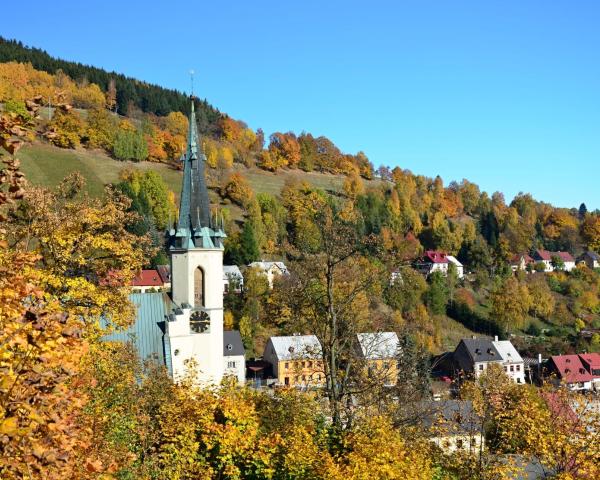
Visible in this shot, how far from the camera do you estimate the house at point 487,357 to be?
63938mm

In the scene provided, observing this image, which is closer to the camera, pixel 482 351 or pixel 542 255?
pixel 482 351

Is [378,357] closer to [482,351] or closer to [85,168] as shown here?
[482,351]

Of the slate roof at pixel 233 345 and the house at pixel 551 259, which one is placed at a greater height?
the house at pixel 551 259

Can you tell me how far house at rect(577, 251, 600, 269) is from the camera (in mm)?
114344

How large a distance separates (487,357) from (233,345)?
28.2m

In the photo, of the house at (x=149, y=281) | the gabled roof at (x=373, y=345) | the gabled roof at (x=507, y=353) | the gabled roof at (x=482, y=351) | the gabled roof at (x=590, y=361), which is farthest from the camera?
the house at (x=149, y=281)

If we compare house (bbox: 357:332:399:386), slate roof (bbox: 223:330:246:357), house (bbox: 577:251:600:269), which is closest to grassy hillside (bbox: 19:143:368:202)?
slate roof (bbox: 223:330:246:357)

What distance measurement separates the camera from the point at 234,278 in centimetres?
7156

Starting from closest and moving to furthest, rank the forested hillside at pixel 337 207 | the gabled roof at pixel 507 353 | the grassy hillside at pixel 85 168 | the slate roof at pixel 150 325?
1. the slate roof at pixel 150 325
2. the gabled roof at pixel 507 353
3. the forested hillside at pixel 337 207
4. the grassy hillside at pixel 85 168

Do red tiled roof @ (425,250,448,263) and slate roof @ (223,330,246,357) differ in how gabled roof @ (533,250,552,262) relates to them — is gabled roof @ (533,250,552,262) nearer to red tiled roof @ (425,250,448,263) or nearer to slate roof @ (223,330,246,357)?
red tiled roof @ (425,250,448,263)

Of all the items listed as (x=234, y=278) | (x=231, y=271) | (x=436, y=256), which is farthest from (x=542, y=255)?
(x=234, y=278)

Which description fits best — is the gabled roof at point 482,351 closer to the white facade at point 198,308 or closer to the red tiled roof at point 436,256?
the red tiled roof at point 436,256

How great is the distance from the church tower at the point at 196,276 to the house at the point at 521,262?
280ft

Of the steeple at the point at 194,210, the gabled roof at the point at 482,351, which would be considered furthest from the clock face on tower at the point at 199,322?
the gabled roof at the point at 482,351
